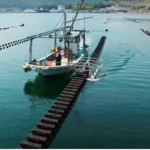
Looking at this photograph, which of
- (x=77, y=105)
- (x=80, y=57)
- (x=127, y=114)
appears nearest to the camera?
(x=127, y=114)

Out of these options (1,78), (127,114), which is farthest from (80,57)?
(127,114)

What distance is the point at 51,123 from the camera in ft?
60.3

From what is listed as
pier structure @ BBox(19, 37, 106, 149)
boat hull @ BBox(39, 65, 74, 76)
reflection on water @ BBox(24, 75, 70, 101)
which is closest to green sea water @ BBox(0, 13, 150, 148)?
reflection on water @ BBox(24, 75, 70, 101)

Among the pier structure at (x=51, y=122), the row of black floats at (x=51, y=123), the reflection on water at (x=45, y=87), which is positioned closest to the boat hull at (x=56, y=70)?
the reflection on water at (x=45, y=87)

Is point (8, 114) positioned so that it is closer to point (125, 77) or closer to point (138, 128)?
point (138, 128)

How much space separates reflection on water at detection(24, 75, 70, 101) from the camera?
27.1 metres

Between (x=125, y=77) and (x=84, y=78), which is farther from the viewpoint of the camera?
(x=125, y=77)

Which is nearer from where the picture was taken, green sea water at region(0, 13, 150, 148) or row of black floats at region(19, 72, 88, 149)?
row of black floats at region(19, 72, 88, 149)

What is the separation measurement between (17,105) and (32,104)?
1.63 meters

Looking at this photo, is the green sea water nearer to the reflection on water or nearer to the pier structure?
the reflection on water

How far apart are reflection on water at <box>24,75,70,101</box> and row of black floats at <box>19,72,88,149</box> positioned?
312 cm

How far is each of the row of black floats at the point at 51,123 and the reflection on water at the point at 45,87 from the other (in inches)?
123

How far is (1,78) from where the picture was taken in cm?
3362

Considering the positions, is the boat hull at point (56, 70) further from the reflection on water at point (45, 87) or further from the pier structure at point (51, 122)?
the pier structure at point (51, 122)
